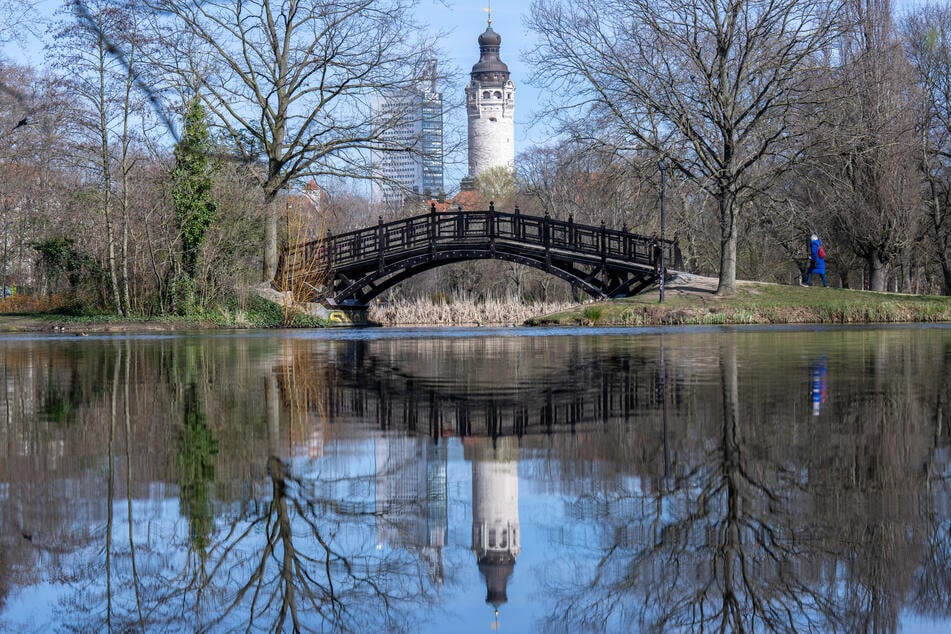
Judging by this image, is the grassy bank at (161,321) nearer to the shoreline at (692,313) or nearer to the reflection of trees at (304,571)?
the shoreline at (692,313)

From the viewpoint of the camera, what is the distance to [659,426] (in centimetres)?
686

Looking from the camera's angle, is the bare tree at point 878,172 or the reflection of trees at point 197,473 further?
the bare tree at point 878,172

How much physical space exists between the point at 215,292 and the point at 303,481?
29.1 metres

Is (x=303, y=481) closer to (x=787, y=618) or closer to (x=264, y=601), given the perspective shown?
(x=264, y=601)

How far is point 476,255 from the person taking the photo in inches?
1501

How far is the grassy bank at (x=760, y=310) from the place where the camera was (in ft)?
95.8

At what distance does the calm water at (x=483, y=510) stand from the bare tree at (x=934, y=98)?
37.8m

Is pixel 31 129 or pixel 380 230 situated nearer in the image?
pixel 380 230

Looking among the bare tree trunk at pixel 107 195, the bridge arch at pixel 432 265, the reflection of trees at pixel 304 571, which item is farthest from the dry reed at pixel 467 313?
the reflection of trees at pixel 304 571

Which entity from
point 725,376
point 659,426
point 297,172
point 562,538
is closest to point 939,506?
point 562,538

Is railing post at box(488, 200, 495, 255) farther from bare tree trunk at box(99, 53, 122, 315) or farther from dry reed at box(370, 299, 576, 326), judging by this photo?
bare tree trunk at box(99, 53, 122, 315)

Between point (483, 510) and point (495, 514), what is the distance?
78mm

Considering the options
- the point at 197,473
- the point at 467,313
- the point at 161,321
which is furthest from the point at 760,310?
the point at 197,473

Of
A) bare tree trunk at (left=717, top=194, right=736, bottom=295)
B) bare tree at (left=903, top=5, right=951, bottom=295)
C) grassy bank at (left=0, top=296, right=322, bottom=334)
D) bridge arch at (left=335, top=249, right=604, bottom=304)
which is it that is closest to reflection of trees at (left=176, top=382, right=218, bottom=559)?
grassy bank at (left=0, top=296, right=322, bottom=334)
